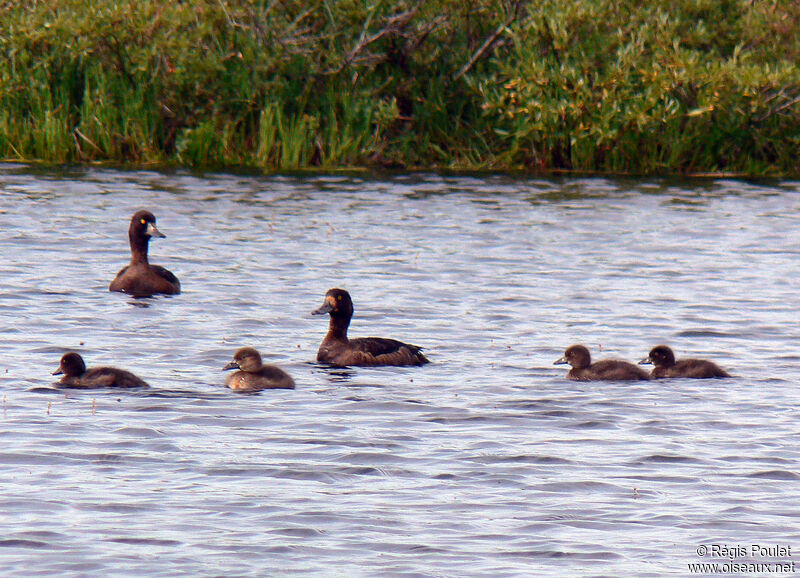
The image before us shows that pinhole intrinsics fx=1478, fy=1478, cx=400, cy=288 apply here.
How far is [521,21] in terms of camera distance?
3350 cm

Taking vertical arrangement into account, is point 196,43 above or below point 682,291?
above

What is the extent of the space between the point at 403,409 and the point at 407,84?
22.7m

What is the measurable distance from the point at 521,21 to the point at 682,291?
50.1 feet

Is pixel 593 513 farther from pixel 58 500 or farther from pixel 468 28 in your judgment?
pixel 468 28

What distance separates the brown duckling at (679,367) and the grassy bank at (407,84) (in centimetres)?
1788

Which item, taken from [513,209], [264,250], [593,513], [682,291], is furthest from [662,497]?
[513,209]

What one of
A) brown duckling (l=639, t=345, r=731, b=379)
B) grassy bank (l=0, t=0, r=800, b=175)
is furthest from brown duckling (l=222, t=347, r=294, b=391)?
grassy bank (l=0, t=0, r=800, b=175)

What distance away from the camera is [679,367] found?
13.6 m

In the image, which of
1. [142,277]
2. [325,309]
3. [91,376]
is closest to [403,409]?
[91,376]

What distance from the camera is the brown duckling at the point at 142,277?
59.4ft

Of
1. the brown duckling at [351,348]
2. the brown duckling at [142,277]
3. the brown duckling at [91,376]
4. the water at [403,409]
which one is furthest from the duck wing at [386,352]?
the brown duckling at [142,277]

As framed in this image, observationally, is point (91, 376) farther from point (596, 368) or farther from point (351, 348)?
point (596, 368)

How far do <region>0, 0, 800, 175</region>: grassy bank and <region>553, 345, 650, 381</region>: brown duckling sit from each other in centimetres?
1809

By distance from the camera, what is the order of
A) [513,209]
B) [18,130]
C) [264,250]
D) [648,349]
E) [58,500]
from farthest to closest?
[18,130] → [513,209] → [264,250] → [648,349] → [58,500]
